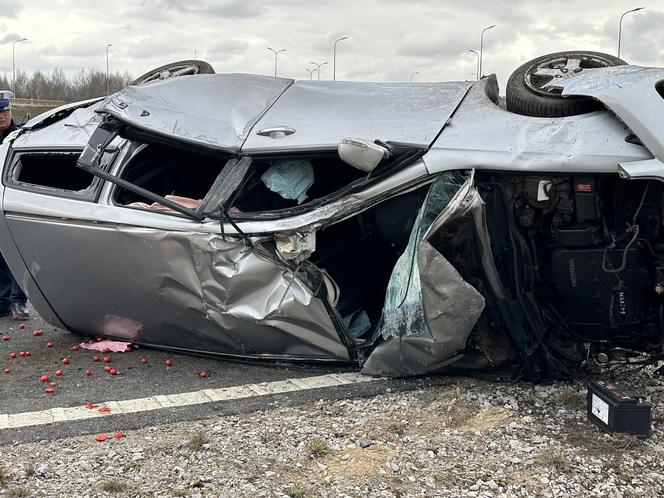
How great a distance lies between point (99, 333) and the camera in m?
5.24

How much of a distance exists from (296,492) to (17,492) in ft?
3.87

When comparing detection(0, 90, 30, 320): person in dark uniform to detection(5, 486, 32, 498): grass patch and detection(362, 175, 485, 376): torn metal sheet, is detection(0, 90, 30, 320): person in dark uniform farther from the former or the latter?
detection(362, 175, 485, 376): torn metal sheet

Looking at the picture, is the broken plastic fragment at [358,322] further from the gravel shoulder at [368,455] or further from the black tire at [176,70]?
the black tire at [176,70]

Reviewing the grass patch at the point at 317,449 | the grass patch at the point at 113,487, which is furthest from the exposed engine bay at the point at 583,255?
the grass patch at the point at 113,487

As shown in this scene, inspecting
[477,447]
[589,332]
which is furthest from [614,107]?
[477,447]

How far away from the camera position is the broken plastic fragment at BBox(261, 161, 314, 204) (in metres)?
4.42

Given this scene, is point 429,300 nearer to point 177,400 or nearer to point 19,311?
point 177,400

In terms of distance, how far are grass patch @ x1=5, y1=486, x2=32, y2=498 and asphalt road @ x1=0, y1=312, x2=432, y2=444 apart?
62 cm

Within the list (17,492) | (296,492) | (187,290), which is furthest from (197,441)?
(187,290)

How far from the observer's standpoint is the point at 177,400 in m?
4.29

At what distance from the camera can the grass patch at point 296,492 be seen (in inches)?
122

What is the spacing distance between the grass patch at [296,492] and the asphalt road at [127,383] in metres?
1.00

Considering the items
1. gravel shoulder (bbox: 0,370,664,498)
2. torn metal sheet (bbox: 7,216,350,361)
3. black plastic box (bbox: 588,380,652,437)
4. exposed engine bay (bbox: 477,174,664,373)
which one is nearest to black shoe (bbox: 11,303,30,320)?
torn metal sheet (bbox: 7,216,350,361)

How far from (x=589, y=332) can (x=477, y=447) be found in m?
1.05
